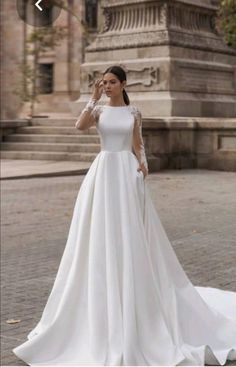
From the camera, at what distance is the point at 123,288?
517cm

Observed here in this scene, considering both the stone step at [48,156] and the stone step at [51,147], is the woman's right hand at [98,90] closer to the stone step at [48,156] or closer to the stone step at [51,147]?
the stone step at [48,156]

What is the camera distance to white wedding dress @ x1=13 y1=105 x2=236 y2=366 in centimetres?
518

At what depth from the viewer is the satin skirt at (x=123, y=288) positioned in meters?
5.19

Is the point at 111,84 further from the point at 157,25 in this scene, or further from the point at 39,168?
the point at 157,25

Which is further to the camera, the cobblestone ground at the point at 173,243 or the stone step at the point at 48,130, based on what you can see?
the stone step at the point at 48,130

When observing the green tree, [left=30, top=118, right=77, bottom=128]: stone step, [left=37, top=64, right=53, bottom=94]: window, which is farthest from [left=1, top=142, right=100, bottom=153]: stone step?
[left=37, top=64, right=53, bottom=94]: window

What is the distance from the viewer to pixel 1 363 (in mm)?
6270

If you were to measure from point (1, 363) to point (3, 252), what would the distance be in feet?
18.0

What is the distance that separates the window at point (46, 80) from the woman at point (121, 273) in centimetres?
5677

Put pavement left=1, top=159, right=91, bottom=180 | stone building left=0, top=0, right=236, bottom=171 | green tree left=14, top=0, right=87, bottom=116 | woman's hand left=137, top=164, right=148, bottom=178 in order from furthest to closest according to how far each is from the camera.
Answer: green tree left=14, top=0, right=87, bottom=116 → stone building left=0, top=0, right=236, bottom=171 → pavement left=1, top=159, right=91, bottom=180 → woman's hand left=137, top=164, right=148, bottom=178

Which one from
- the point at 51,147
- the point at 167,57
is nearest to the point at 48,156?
the point at 51,147

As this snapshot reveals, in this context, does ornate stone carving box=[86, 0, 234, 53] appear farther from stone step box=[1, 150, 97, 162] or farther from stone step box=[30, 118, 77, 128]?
stone step box=[1, 150, 97, 162]

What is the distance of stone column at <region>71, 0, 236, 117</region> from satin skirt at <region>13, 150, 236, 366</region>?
19.9 metres


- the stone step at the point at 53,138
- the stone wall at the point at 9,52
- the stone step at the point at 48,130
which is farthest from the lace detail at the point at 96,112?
the stone wall at the point at 9,52
